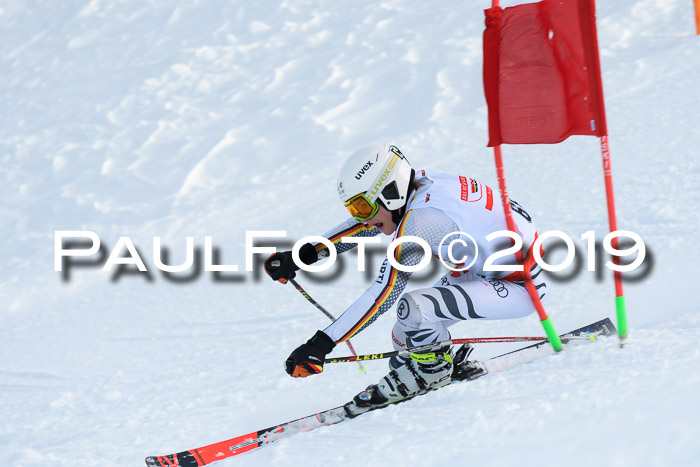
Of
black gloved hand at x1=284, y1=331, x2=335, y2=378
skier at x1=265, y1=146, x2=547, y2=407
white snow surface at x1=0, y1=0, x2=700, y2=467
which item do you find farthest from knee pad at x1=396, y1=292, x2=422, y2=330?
black gloved hand at x1=284, y1=331, x2=335, y2=378

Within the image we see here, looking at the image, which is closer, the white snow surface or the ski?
the white snow surface

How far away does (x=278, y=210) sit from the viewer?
852cm

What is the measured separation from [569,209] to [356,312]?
376cm

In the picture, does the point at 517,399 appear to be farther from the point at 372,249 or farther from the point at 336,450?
the point at 372,249

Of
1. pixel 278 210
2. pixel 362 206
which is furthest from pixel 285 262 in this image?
pixel 278 210

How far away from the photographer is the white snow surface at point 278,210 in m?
3.22

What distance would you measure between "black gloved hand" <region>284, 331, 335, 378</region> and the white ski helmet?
27.5 inches

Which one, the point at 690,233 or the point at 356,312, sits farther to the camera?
the point at 690,233

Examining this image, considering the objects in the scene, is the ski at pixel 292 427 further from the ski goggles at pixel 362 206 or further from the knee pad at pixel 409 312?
the ski goggles at pixel 362 206

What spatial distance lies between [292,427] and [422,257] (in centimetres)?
126

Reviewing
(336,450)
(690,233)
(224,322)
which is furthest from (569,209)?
(336,450)

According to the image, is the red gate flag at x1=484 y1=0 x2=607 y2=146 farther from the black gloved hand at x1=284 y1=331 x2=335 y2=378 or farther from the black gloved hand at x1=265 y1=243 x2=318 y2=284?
the black gloved hand at x1=284 y1=331 x2=335 y2=378

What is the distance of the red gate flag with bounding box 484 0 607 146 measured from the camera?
352cm

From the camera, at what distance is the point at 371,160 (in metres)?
3.72
